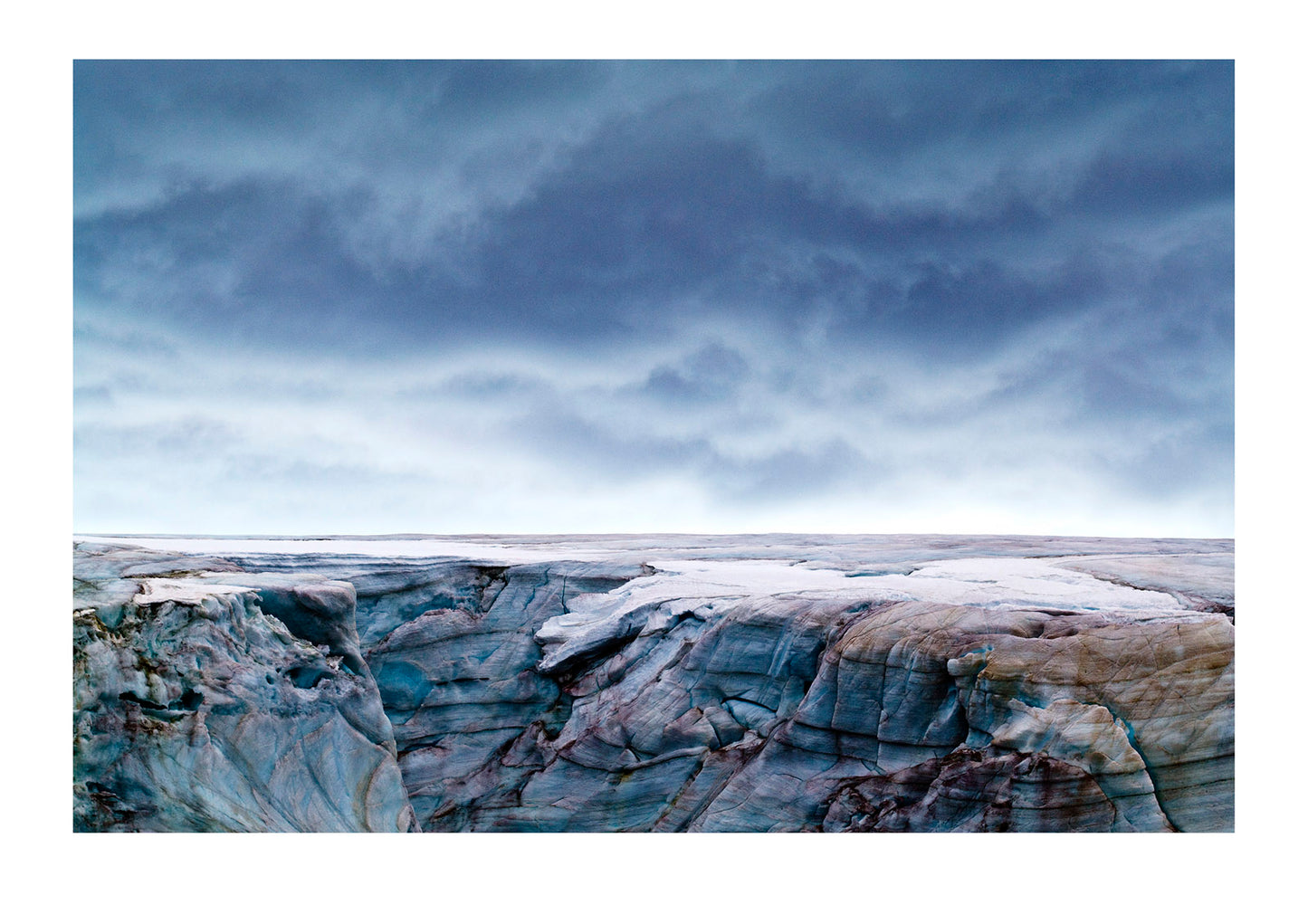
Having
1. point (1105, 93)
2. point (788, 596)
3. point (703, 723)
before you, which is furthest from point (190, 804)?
point (1105, 93)

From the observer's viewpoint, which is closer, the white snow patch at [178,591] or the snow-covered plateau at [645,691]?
the snow-covered plateau at [645,691]

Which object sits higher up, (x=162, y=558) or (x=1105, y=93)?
(x=1105, y=93)

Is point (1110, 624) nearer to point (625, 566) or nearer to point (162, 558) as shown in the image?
point (625, 566)

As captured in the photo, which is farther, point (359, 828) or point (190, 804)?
point (359, 828)

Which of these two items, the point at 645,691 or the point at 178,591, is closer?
the point at 178,591

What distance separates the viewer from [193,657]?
6680 mm

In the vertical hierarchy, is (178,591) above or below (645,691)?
above

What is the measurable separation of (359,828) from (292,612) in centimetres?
195

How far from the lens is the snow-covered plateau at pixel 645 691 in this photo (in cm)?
627

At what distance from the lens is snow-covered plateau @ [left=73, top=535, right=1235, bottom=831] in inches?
247

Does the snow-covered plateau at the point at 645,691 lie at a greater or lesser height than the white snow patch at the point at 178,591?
lesser

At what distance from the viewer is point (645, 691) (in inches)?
287

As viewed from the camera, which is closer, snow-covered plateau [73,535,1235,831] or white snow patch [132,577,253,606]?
snow-covered plateau [73,535,1235,831]

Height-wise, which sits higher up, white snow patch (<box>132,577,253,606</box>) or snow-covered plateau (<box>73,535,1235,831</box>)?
white snow patch (<box>132,577,253,606</box>)
